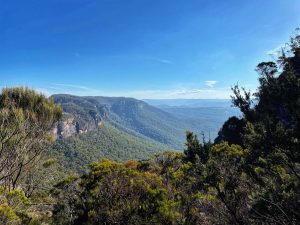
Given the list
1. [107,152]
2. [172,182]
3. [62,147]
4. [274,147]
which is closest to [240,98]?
[172,182]

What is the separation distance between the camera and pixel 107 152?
18762 centimetres

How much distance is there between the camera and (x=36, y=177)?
24562 millimetres

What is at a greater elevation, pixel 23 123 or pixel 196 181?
pixel 23 123

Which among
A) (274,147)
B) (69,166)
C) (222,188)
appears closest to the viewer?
(274,147)

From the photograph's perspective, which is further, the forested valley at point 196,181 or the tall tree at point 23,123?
the tall tree at point 23,123

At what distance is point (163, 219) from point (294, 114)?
607cm

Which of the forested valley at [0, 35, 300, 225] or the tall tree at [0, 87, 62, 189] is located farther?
the tall tree at [0, 87, 62, 189]

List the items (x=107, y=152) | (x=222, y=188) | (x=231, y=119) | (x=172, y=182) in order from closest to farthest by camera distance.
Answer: (x=222, y=188) < (x=172, y=182) < (x=231, y=119) < (x=107, y=152)

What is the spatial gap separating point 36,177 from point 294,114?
21607 millimetres

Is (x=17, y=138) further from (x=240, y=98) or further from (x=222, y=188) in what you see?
(x=240, y=98)

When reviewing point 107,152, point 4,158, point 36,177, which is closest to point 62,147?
point 107,152

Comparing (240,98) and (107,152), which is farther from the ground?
(240,98)

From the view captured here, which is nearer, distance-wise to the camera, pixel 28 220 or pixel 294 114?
pixel 294 114

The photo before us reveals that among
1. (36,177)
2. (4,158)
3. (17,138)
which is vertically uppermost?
(17,138)
